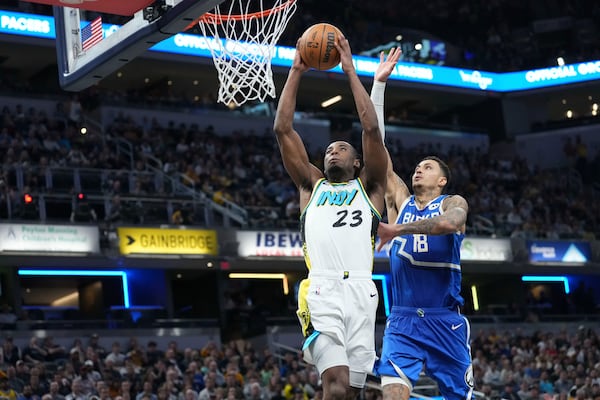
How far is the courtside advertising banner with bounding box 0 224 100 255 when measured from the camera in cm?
2188

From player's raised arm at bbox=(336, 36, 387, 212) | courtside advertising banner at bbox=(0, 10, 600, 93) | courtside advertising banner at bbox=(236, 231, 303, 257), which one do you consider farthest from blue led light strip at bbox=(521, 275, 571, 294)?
player's raised arm at bbox=(336, 36, 387, 212)

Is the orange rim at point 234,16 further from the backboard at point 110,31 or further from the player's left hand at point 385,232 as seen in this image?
the player's left hand at point 385,232

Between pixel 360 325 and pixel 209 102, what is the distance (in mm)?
26182

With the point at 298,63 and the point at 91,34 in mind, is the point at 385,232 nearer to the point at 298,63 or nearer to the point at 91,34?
the point at 298,63

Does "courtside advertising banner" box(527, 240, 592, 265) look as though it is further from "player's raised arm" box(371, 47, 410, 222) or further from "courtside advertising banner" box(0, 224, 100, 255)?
"player's raised arm" box(371, 47, 410, 222)

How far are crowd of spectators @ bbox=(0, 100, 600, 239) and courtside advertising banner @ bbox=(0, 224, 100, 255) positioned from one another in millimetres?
792

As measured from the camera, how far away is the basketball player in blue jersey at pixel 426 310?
791cm

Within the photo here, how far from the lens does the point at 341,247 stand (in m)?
7.26

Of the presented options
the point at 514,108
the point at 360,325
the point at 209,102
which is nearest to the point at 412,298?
the point at 360,325

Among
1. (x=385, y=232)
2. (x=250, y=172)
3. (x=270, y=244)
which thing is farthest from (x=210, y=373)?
(x=250, y=172)

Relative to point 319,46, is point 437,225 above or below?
below

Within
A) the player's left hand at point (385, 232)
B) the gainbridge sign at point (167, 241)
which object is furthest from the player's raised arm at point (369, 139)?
the gainbridge sign at point (167, 241)

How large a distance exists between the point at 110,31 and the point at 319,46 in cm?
291

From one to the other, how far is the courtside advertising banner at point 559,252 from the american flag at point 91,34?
2168 cm
